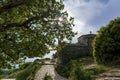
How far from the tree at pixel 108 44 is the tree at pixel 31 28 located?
20.2 meters

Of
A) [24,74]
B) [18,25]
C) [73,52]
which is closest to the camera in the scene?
[18,25]

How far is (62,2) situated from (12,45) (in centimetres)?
520

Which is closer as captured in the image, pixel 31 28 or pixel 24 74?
pixel 31 28

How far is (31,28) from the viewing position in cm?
2155

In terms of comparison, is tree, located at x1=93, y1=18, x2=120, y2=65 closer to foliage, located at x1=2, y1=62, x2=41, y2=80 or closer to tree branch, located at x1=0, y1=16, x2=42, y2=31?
foliage, located at x1=2, y1=62, x2=41, y2=80

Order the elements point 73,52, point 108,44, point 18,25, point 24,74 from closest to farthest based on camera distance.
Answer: point 18,25, point 24,74, point 108,44, point 73,52

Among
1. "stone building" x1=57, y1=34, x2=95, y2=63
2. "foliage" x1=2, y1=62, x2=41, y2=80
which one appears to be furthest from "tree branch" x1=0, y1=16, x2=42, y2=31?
"stone building" x1=57, y1=34, x2=95, y2=63

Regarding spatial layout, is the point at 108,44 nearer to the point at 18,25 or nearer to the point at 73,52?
the point at 73,52

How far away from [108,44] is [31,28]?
22257mm

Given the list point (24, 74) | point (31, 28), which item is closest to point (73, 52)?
point (24, 74)

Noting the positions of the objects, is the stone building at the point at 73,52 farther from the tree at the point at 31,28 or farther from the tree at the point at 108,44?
the tree at the point at 31,28

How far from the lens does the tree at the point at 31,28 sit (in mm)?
20750

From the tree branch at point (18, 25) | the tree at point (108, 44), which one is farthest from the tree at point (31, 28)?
the tree at point (108, 44)

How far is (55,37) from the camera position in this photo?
21.5 metres
